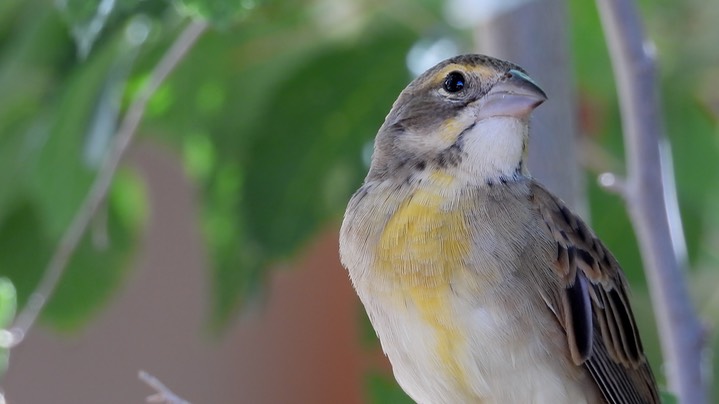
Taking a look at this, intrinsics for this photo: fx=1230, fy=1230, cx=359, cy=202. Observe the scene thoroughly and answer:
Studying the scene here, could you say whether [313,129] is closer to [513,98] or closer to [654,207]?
[513,98]

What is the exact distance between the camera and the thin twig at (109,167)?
2.20 m

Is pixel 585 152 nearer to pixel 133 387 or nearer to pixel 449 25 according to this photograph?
pixel 449 25

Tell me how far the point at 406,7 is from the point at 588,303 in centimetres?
88

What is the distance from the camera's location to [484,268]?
6.35 feet

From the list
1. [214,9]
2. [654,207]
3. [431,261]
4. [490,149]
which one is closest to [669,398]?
[654,207]

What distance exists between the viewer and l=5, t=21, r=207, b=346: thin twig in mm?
2197

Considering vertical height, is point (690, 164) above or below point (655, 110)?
below

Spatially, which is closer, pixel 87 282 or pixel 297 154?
pixel 297 154

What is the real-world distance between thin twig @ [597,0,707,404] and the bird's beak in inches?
6.4

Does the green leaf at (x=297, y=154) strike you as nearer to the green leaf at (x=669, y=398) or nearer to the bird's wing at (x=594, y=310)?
the bird's wing at (x=594, y=310)

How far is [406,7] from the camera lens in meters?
2.68

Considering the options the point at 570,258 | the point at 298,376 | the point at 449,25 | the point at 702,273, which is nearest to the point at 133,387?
the point at 298,376

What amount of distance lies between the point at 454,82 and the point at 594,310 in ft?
1.54

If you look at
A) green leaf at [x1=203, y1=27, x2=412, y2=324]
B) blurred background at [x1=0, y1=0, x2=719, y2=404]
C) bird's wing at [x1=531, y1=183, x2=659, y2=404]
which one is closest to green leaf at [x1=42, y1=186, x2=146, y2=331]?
blurred background at [x1=0, y1=0, x2=719, y2=404]
